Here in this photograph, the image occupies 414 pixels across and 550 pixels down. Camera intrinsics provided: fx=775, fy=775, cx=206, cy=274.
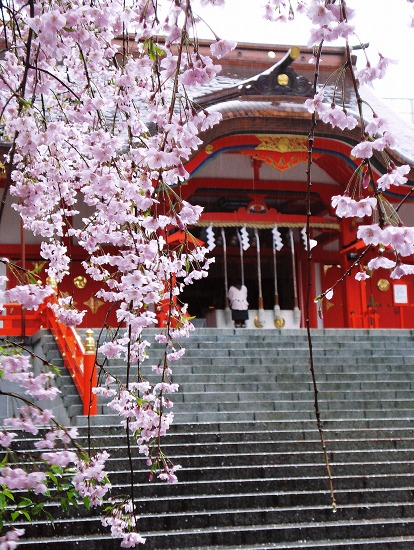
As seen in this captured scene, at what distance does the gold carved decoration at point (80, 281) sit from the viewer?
14.9 meters

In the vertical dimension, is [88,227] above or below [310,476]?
above

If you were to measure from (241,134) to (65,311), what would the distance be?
9287 mm

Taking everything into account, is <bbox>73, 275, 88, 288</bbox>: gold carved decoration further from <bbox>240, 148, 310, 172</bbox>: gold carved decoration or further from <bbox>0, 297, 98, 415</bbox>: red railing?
<bbox>240, 148, 310, 172</bbox>: gold carved decoration

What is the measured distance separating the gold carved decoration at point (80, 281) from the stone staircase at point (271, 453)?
178 inches

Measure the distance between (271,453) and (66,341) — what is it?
3.19 meters

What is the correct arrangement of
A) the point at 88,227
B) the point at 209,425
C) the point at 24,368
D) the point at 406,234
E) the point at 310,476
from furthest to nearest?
the point at 209,425 → the point at 310,476 → the point at 88,227 → the point at 24,368 → the point at 406,234

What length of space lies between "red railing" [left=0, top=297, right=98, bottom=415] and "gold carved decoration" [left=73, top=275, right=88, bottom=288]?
278 cm

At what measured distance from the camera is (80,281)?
1495 centimetres

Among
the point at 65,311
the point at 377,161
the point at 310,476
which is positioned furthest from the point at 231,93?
the point at 65,311

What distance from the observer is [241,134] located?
45.1 ft

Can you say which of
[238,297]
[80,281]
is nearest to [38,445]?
[238,297]

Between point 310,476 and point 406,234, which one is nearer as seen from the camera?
point 406,234

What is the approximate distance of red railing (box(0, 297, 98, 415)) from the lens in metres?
8.10

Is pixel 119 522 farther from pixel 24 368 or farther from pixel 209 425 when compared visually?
pixel 209 425
